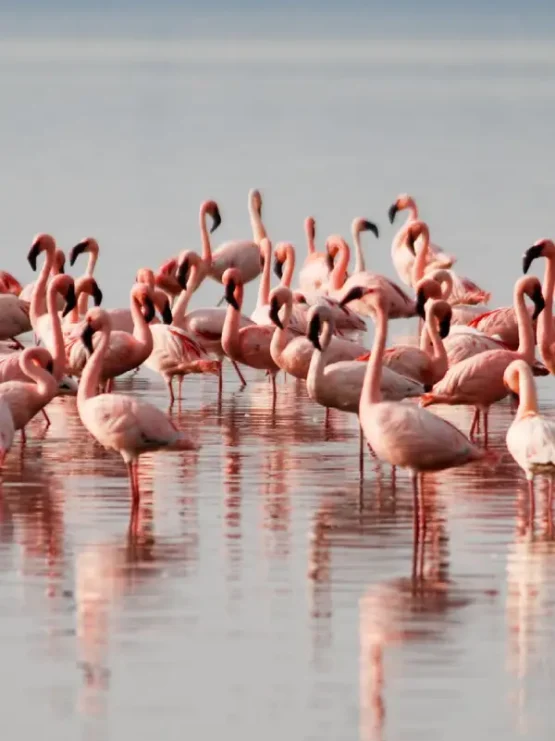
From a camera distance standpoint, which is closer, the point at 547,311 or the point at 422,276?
the point at 547,311

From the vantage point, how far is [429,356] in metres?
14.0

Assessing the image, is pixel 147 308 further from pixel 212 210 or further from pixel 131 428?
pixel 212 210

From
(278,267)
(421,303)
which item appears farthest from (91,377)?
(278,267)

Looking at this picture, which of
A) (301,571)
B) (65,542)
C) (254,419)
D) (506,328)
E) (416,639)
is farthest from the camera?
(506,328)

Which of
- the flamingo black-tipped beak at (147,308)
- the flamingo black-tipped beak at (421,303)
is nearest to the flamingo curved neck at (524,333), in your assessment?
the flamingo black-tipped beak at (421,303)

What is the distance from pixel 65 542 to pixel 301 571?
4.08 feet

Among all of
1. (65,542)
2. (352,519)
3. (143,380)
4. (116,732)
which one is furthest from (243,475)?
(143,380)

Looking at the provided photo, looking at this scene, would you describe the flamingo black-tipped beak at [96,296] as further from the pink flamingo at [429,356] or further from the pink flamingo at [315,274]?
the pink flamingo at [315,274]

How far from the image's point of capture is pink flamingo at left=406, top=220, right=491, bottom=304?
22641 millimetres

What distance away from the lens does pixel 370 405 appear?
984 centimetres

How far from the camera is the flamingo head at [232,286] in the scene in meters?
16.2

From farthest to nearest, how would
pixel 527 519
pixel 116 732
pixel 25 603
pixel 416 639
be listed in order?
1. pixel 527 519
2. pixel 25 603
3. pixel 416 639
4. pixel 116 732

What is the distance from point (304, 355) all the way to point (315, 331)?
212 cm

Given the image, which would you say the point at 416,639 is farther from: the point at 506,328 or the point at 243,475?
the point at 506,328
